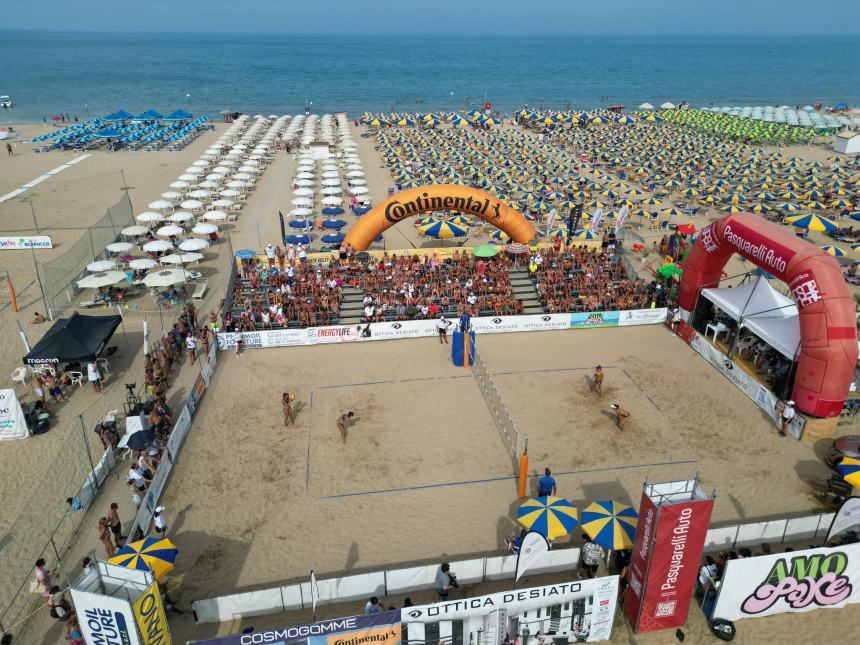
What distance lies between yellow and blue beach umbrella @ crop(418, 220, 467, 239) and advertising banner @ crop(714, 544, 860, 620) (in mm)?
19002

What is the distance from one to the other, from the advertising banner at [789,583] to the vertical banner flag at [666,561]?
2.43 ft

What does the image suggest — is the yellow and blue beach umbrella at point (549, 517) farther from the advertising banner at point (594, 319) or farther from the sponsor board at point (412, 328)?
the advertising banner at point (594, 319)

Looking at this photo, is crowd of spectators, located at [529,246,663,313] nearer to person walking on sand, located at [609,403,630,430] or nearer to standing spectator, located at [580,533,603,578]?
person walking on sand, located at [609,403,630,430]

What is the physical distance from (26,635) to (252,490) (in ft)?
15.9

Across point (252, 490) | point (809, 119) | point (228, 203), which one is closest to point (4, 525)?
point (252, 490)

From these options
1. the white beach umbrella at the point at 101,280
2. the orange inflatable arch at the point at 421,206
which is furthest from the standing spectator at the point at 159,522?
the orange inflatable arch at the point at 421,206

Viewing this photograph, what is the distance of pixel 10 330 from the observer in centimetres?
2119

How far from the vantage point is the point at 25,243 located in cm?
2906

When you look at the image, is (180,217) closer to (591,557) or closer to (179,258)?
(179,258)

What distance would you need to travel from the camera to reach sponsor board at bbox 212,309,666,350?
66.8 feet

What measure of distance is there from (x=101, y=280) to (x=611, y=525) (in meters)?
20.3

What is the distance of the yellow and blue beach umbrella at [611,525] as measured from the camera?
36.0 feet

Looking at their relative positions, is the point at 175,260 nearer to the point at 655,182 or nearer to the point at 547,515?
the point at 547,515

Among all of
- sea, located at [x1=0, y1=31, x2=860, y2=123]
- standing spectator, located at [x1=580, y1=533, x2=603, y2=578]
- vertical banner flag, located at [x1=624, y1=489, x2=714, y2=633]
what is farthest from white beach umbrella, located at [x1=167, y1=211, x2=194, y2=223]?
sea, located at [x1=0, y1=31, x2=860, y2=123]
